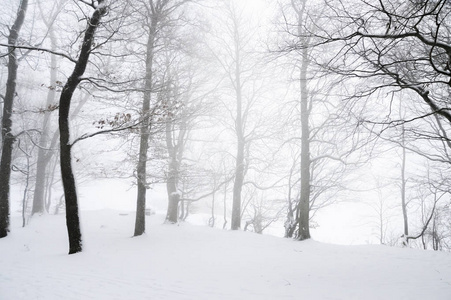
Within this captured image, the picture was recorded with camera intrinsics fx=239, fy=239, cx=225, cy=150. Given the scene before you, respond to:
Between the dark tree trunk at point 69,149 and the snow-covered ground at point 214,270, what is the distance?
2.13ft

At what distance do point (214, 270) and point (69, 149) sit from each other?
17.5ft

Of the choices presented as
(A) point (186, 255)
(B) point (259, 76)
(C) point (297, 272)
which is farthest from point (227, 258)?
(B) point (259, 76)

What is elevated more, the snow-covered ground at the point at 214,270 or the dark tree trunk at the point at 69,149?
the dark tree trunk at the point at 69,149

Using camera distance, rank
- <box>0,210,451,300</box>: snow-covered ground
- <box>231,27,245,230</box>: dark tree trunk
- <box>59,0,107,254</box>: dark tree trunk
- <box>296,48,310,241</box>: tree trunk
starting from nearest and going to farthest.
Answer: <box>0,210,451,300</box>: snow-covered ground, <box>59,0,107,254</box>: dark tree trunk, <box>296,48,310,241</box>: tree trunk, <box>231,27,245,230</box>: dark tree trunk

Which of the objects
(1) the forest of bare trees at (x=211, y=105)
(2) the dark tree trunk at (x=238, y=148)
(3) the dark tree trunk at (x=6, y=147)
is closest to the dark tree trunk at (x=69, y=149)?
(1) the forest of bare trees at (x=211, y=105)

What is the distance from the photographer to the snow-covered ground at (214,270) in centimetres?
438

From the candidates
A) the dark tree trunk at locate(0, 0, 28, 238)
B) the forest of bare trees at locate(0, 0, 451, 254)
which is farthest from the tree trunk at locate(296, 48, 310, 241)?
the dark tree trunk at locate(0, 0, 28, 238)

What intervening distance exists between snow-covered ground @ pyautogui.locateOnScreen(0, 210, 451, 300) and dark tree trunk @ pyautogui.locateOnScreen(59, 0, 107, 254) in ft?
2.13

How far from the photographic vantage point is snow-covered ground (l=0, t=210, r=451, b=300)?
4.38 m

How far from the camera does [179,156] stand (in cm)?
1341

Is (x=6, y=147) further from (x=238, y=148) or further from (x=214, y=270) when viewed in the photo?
(x=238, y=148)

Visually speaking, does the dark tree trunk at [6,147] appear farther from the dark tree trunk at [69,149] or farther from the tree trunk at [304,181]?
the tree trunk at [304,181]

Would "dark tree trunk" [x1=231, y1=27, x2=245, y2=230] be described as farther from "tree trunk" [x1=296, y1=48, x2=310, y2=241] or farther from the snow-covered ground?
"tree trunk" [x1=296, y1=48, x2=310, y2=241]

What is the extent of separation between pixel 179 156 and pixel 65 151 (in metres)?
6.84
